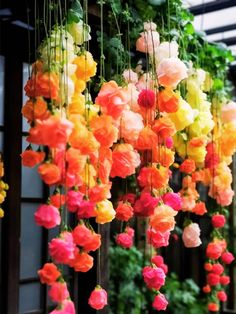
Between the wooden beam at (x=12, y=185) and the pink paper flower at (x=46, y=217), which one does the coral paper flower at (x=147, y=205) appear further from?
the wooden beam at (x=12, y=185)

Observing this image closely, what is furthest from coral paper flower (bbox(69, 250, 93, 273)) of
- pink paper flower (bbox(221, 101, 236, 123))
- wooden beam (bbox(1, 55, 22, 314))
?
pink paper flower (bbox(221, 101, 236, 123))

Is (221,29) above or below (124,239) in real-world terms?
above

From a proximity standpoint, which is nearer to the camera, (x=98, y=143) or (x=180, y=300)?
(x=98, y=143)

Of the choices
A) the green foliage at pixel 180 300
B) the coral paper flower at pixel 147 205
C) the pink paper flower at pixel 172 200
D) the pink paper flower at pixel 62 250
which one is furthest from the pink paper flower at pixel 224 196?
the green foliage at pixel 180 300

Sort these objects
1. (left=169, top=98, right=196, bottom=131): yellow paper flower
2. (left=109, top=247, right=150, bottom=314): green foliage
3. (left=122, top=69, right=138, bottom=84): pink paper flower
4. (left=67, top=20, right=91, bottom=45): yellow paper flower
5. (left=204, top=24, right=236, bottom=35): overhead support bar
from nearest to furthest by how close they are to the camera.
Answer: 1. (left=67, top=20, right=91, bottom=45): yellow paper flower
2. (left=169, top=98, right=196, bottom=131): yellow paper flower
3. (left=122, top=69, right=138, bottom=84): pink paper flower
4. (left=204, top=24, right=236, bottom=35): overhead support bar
5. (left=109, top=247, right=150, bottom=314): green foliage

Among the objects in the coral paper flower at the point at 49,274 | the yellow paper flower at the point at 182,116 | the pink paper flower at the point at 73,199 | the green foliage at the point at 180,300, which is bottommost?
the green foliage at the point at 180,300

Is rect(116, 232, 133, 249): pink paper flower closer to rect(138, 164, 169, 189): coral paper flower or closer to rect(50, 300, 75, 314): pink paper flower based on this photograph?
rect(138, 164, 169, 189): coral paper flower

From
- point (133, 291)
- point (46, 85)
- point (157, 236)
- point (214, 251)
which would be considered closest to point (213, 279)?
point (214, 251)

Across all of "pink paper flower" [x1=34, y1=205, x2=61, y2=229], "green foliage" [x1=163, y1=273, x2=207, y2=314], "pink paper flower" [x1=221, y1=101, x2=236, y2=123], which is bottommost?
"green foliage" [x1=163, y1=273, x2=207, y2=314]

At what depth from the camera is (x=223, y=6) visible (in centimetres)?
345

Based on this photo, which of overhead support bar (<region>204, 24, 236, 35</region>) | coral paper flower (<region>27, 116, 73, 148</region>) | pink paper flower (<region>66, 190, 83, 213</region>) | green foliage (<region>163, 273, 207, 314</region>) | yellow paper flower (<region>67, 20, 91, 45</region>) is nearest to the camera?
coral paper flower (<region>27, 116, 73, 148</region>)

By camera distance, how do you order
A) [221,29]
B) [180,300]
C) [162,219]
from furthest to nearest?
[180,300] < [221,29] < [162,219]

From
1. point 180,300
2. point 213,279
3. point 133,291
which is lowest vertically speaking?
point 180,300

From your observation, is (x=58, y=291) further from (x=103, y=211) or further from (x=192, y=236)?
(x=192, y=236)
